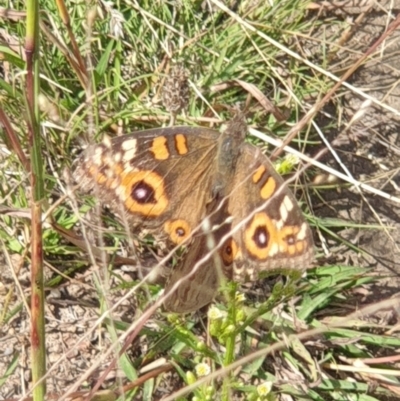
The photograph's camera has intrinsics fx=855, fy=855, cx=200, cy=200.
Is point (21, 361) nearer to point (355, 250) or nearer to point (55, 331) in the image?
point (55, 331)

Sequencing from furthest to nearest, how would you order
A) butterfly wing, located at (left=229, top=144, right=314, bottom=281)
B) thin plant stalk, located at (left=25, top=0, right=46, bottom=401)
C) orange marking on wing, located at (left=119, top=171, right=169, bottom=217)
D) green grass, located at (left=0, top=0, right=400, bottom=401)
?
green grass, located at (left=0, top=0, right=400, bottom=401) < orange marking on wing, located at (left=119, top=171, right=169, bottom=217) < butterfly wing, located at (left=229, top=144, right=314, bottom=281) < thin plant stalk, located at (left=25, top=0, right=46, bottom=401)

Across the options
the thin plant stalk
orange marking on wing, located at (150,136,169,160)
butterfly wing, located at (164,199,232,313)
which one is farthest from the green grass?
the thin plant stalk

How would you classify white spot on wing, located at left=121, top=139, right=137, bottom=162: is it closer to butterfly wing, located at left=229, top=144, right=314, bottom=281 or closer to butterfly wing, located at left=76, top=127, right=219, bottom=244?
butterfly wing, located at left=76, top=127, right=219, bottom=244

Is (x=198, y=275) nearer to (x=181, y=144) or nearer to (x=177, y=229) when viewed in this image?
(x=177, y=229)

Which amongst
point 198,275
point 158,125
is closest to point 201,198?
point 198,275

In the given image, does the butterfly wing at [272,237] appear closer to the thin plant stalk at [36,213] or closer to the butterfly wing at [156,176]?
the butterfly wing at [156,176]

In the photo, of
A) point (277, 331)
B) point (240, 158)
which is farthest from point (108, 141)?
point (277, 331)

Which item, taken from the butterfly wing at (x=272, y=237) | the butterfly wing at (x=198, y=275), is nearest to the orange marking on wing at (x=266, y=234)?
the butterfly wing at (x=272, y=237)
